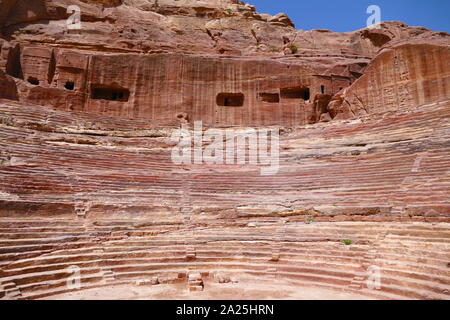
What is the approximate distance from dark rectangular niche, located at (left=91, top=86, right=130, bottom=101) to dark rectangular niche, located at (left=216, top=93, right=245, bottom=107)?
435cm

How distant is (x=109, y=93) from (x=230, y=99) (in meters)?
5.85

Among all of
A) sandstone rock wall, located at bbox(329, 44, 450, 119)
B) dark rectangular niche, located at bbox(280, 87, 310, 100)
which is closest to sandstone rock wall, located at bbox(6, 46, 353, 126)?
dark rectangular niche, located at bbox(280, 87, 310, 100)

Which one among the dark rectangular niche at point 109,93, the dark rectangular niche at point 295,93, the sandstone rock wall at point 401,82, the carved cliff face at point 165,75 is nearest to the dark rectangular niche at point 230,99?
the carved cliff face at point 165,75

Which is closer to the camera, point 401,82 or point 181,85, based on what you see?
point 401,82

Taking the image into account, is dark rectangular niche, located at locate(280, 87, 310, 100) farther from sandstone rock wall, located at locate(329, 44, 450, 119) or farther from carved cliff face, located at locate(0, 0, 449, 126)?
sandstone rock wall, located at locate(329, 44, 450, 119)

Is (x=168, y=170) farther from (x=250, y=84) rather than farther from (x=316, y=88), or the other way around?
(x=316, y=88)

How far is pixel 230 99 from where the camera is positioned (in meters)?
17.6

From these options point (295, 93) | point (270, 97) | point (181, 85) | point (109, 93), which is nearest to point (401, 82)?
point (295, 93)

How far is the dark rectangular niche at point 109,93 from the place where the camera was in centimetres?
1670

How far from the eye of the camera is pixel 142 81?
16.5 meters

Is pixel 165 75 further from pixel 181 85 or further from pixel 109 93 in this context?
pixel 109 93

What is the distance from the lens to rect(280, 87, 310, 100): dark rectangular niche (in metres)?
17.1

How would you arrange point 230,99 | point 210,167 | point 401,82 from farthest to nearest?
point 230,99 < point 401,82 < point 210,167

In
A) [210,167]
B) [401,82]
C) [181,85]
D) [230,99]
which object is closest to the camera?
[210,167]
